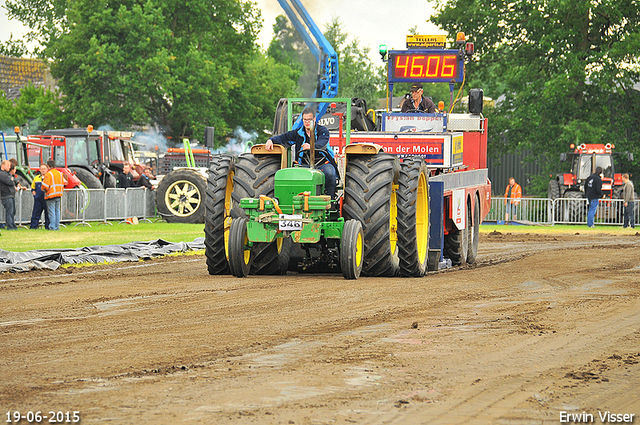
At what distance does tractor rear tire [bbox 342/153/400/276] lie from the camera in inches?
451

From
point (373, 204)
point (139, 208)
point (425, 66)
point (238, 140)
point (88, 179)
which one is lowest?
point (139, 208)

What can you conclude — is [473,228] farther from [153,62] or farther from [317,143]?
[153,62]

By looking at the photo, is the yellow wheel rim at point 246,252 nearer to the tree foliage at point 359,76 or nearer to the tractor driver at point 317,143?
the tractor driver at point 317,143

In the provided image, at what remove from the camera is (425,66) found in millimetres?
17453

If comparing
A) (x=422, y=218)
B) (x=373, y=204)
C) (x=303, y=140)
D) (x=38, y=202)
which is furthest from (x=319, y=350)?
(x=38, y=202)

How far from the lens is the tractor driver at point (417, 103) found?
1639cm

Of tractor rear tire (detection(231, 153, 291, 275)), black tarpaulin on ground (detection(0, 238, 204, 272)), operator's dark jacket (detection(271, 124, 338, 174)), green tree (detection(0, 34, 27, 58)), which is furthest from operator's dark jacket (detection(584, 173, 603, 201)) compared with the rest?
green tree (detection(0, 34, 27, 58))

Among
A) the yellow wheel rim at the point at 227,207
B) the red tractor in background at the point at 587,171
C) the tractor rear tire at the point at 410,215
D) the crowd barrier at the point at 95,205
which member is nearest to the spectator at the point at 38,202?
the crowd barrier at the point at 95,205

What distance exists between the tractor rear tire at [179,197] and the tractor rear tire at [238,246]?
50.4 feet

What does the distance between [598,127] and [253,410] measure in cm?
3533

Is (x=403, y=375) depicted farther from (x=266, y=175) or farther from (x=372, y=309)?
(x=266, y=175)

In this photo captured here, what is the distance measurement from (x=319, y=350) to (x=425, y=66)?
1148 cm

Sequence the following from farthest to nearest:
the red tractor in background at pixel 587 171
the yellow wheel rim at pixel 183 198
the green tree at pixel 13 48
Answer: the green tree at pixel 13 48 < the red tractor in background at pixel 587 171 < the yellow wheel rim at pixel 183 198

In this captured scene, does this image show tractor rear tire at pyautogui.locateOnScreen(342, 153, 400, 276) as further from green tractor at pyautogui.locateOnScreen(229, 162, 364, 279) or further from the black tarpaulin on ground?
the black tarpaulin on ground
